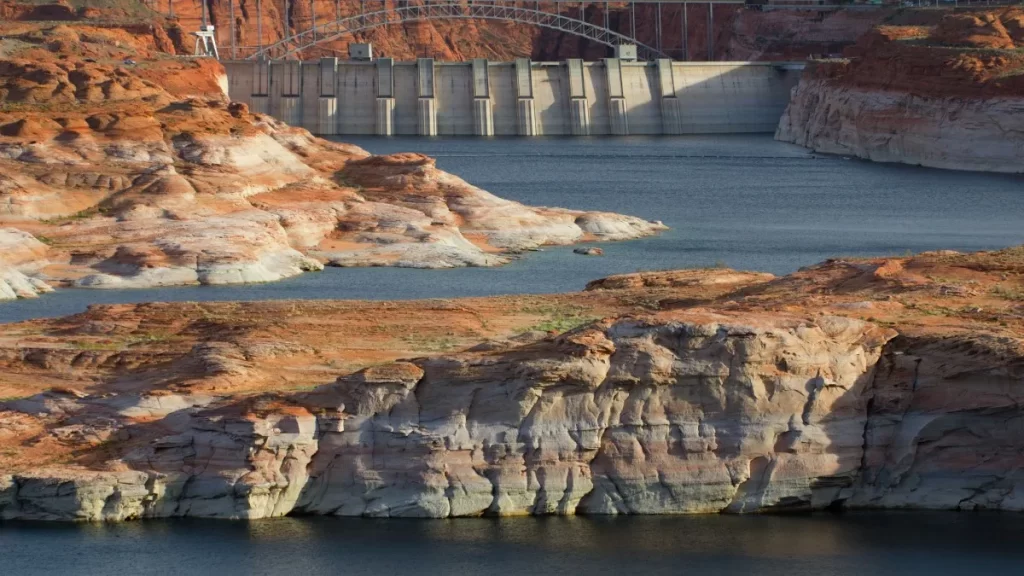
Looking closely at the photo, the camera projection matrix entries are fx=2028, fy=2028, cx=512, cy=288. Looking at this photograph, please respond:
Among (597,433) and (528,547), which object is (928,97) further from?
(528,547)

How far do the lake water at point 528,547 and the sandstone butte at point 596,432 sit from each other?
444 millimetres

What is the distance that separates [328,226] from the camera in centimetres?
7594

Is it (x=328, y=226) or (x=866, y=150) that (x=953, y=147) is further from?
(x=328, y=226)

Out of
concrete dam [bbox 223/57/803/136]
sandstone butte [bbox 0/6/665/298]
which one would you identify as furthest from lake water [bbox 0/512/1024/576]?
concrete dam [bbox 223/57/803/136]

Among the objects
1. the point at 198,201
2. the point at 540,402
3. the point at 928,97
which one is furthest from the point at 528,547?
the point at 928,97

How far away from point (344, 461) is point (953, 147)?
102m

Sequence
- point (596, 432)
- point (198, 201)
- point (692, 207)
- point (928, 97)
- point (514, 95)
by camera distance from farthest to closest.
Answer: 1. point (514, 95)
2. point (928, 97)
3. point (692, 207)
4. point (198, 201)
5. point (596, 432)

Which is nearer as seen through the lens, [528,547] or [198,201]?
[528,547]

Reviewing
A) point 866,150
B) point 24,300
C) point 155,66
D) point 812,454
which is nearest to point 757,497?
point 812,454

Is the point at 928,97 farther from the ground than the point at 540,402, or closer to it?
farther from the ground

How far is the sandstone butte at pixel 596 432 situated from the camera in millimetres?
35562

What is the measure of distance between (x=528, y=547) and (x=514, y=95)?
13155cm

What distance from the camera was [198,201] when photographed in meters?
73.2

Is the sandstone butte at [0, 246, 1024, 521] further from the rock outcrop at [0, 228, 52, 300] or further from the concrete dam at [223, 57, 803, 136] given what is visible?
the concrete dam at [223, 57, 803, 136]
